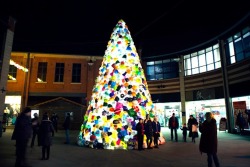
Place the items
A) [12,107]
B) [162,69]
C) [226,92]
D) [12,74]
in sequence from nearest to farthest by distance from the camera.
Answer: [226,92] → [12,107] → [12,74] → [162,69]

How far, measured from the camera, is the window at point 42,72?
25.4 meters

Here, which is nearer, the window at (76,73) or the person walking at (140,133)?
the person walking at (140,133)

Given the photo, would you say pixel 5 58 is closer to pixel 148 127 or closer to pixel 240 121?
pixel 148 127

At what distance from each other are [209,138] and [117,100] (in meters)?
5.19

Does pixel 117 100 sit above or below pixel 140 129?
above

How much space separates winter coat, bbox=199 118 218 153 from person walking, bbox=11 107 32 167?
5221mm

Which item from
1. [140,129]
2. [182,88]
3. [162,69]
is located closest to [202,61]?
[182,88]

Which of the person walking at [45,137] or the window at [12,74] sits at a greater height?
the window at [12,74]

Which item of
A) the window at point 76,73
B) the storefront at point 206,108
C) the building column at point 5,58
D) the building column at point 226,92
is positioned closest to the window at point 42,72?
the window at point 76,73

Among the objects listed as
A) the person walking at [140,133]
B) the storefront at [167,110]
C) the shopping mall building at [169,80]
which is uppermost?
the shopping mall building at [169,80]

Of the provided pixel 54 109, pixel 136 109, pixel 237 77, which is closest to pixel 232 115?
pixel 237 77

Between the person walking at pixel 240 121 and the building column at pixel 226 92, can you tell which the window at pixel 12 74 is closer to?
the building column at pixel 226 92

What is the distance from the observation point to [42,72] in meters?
25.5

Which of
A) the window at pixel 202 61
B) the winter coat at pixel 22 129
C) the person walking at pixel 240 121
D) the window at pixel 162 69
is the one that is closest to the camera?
the winter coat at pixel 22 129
